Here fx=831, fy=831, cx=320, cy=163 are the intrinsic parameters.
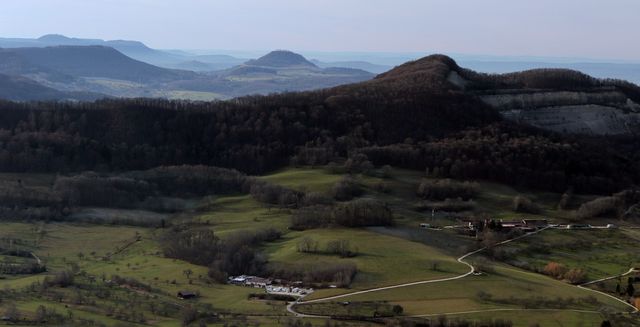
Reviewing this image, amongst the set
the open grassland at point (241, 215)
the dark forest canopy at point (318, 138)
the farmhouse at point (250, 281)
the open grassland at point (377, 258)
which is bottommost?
the farmhouse at point (250, 281)

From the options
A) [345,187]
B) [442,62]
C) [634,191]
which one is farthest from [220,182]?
[442,62]

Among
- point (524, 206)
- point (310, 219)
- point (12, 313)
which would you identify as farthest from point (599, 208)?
point (12, 313)

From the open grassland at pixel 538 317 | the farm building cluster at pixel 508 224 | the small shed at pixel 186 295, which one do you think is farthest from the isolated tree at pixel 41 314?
the farm building cluster at pixel 508 224

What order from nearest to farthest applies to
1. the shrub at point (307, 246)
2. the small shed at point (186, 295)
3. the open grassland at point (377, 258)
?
1. the small shed at point (186, 295)
2. the open grassland at point (377, 258)
3. the shrub at point (307, 246)

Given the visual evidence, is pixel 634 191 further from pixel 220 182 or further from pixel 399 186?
pixel 220 182

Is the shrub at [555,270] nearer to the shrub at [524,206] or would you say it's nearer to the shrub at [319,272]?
the shrub at [319,272]

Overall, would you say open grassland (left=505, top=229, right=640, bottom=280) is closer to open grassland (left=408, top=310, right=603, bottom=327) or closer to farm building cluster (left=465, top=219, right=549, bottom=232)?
farm building cluster (left=465, top=219, right=549, bottom=232)
